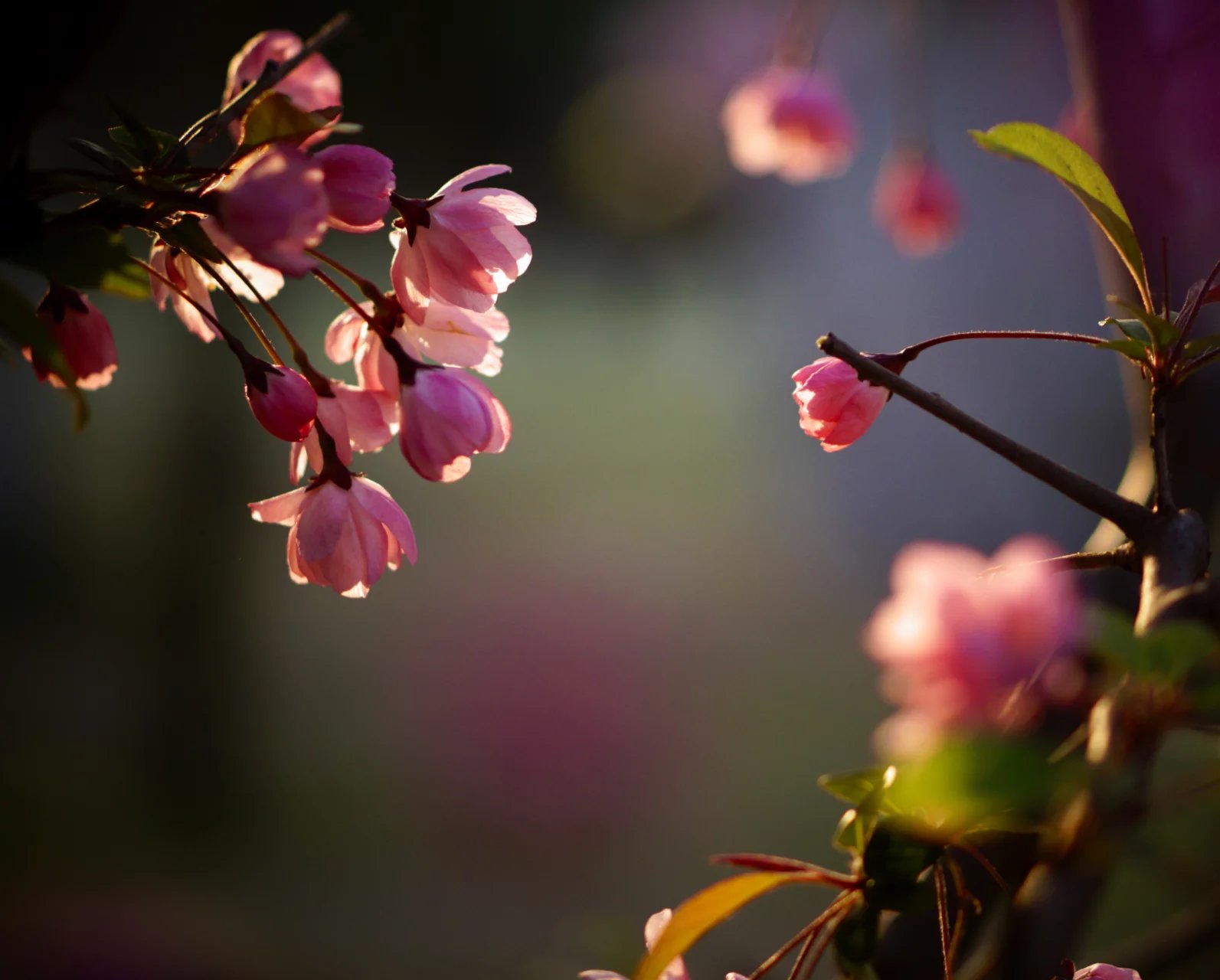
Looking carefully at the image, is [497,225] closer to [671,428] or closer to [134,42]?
[134,42]

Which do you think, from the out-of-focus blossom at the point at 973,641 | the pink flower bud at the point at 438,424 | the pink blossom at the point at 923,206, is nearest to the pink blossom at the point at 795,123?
the pink blossom at the point at 923,206

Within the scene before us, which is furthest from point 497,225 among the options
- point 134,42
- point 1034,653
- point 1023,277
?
point 1023,277

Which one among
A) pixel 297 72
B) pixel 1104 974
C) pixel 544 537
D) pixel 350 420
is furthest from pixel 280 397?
pixel 544 537

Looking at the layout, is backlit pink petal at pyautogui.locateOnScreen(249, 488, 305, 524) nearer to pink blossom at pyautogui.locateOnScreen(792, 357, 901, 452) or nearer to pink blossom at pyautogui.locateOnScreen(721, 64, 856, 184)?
pink blossom at pyautogui.locateOnScreen(792, 357, 901, 452)

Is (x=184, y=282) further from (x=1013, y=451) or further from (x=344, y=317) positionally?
(x=1013, y=451)

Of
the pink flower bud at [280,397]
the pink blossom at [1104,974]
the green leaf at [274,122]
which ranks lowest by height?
the pink blossom at [1104,974]

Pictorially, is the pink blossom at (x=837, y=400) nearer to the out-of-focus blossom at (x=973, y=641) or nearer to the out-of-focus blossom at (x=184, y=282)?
the out-of-focus blossom at (x=973, y=641)
